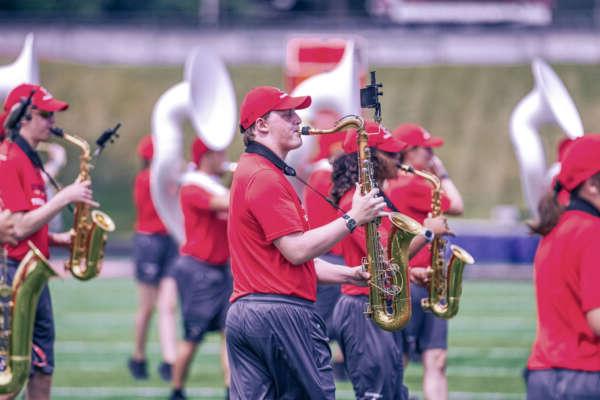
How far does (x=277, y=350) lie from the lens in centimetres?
539

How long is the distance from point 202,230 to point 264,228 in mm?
3691

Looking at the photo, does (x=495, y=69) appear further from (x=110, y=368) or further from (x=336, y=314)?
(x=336, y=314)

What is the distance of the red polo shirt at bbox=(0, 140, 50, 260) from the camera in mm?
6430

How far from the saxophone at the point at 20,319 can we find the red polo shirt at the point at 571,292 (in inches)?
97.9

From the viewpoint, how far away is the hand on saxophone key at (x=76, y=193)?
6363 mm

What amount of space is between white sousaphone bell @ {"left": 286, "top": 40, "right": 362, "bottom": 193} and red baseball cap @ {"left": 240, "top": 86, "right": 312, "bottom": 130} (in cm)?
277

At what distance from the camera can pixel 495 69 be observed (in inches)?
1491

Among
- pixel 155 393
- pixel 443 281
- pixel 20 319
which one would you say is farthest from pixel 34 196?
pixel 155 393

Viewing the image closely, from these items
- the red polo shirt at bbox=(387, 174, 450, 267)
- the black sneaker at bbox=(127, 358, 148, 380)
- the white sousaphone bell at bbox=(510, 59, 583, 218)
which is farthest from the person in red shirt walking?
the black sneaker at bbox=(127, 358, 148, 380)

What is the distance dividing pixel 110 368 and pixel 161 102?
2.60 meters

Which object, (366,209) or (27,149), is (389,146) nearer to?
(366,209)

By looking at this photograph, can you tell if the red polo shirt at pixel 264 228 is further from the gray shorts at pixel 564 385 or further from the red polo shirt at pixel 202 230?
the red polo shirt at pixel 202 230

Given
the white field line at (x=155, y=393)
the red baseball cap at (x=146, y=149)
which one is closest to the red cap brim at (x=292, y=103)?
the white field line at (x=155, y=393)

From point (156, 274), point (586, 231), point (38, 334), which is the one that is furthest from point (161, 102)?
point (586, 231)
